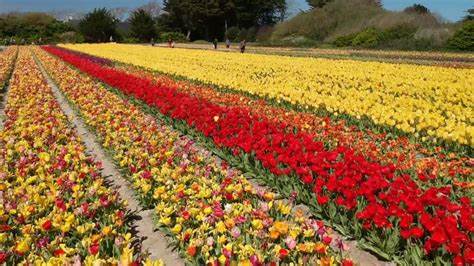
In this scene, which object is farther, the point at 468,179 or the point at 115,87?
the point at 115,87

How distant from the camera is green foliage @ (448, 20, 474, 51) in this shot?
41656mm

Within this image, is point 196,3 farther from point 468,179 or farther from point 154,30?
point 468,179

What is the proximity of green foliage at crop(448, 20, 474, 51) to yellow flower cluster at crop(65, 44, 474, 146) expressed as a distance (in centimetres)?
Answer: 2125

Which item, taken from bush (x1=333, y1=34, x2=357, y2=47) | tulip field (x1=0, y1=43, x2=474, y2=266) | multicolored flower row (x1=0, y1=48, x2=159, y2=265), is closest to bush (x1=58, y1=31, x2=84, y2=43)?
bush (x1=333, y1=34, x2=357, y2=47)

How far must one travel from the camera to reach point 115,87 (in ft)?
59.2

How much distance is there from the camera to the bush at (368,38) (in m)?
52.1

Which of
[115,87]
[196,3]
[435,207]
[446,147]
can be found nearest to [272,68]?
[115,87]

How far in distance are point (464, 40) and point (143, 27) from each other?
62.0 metres

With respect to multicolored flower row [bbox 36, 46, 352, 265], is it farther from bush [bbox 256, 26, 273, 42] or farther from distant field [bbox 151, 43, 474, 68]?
bush [bbox 256, 26, 273, 42]

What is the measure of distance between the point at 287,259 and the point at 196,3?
89.5m

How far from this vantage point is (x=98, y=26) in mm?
90875

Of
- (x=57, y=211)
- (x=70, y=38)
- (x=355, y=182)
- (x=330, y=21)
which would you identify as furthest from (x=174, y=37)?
(x=355, y=182)

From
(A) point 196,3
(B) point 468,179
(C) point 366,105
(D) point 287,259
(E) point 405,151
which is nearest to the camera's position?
(D) point 287,259

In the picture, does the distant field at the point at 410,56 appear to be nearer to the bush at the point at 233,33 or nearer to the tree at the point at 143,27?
the bush at the point at 233,33
